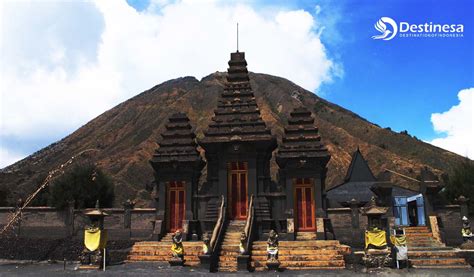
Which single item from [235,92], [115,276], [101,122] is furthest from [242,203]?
[101,122]

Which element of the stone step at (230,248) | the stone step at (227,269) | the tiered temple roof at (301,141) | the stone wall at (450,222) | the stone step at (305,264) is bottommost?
the stone step at (227,269)

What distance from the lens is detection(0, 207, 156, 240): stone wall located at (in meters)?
25.2

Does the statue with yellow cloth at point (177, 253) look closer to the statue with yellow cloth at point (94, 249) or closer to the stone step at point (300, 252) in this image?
the statue with yellow cloth at point (94, 249)

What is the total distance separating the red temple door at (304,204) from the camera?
23.6 metres

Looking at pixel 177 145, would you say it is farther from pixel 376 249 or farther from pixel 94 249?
pixel 376 249

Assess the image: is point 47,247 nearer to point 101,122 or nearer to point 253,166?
point 253,166

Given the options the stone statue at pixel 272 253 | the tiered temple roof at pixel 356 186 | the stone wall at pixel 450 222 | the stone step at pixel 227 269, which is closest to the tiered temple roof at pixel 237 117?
the stone statue at pixel 272 253

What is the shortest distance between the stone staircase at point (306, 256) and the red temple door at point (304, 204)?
12.0ft

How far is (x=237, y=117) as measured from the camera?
25203 millimetres

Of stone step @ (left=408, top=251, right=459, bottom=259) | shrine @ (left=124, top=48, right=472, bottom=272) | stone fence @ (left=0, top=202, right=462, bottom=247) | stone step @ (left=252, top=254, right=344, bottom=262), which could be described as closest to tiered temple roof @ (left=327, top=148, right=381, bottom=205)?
shrine @ (left=124, top=48, right=472, bottom=272)

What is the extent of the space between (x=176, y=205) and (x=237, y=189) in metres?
3.51

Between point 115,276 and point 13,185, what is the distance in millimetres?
61896

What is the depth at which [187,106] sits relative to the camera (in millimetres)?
115875

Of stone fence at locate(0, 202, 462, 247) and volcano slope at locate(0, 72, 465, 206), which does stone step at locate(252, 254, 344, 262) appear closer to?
stone fence at locate(0, 202, 462, 247)
